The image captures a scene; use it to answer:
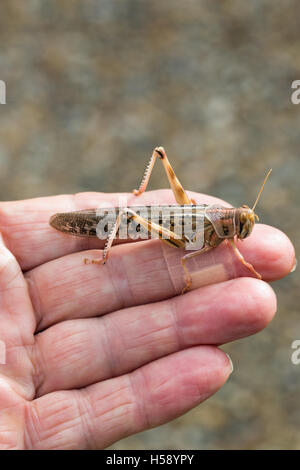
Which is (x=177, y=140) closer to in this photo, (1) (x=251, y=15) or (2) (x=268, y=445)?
(1) (x=251, y=15)

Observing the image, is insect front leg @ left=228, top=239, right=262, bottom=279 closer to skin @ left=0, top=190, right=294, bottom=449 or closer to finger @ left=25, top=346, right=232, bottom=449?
skin @ left=0, top=190, right=294, bottom=449

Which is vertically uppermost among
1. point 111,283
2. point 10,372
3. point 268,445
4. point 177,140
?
point 177,140

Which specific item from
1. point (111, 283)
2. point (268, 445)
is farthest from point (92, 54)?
point (268, 445)

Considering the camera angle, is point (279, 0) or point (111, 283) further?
point (279, 0)

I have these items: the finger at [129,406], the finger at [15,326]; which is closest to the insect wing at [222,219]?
the finger at [129,406]
